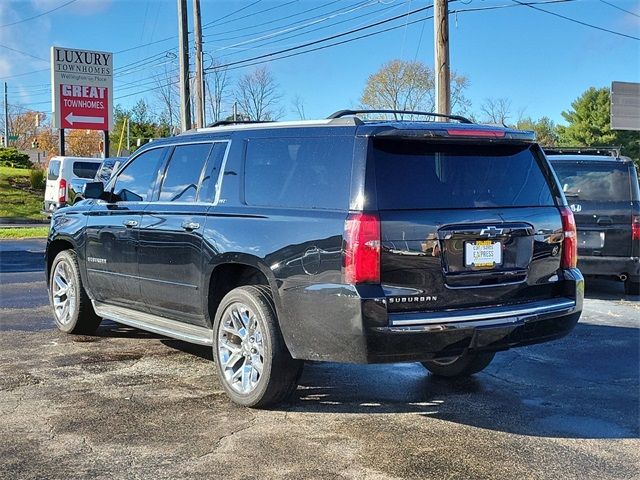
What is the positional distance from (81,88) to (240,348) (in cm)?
2658

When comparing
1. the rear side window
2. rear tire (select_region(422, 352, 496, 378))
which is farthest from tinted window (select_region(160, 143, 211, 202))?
the rear side window

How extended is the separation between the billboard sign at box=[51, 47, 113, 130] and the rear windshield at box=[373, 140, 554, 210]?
2644 centimetres

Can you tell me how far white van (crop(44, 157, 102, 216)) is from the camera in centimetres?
2019

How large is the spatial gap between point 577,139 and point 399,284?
200 ft

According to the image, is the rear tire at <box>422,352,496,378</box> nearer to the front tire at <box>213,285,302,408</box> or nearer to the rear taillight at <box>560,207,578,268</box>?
the rear taillight at <box>560,207,578,268</box>

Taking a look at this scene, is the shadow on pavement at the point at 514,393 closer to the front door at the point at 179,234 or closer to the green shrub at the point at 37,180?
the front door at the point at 179,234

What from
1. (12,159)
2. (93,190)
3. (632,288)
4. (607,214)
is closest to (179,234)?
(93,190)

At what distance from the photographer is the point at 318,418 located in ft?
15.5

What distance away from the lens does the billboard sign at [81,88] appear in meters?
28.3

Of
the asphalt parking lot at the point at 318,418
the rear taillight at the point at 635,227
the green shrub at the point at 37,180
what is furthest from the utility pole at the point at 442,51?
the green shrub at the point at 37,180

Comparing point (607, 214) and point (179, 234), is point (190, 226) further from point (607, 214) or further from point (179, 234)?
point (607, 214)

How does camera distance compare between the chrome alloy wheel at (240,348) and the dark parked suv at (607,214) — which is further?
the dark parked suv at (607,214)

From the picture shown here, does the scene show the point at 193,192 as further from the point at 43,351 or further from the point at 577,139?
the point at 577,139

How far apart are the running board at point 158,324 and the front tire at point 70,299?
0.30 meters
